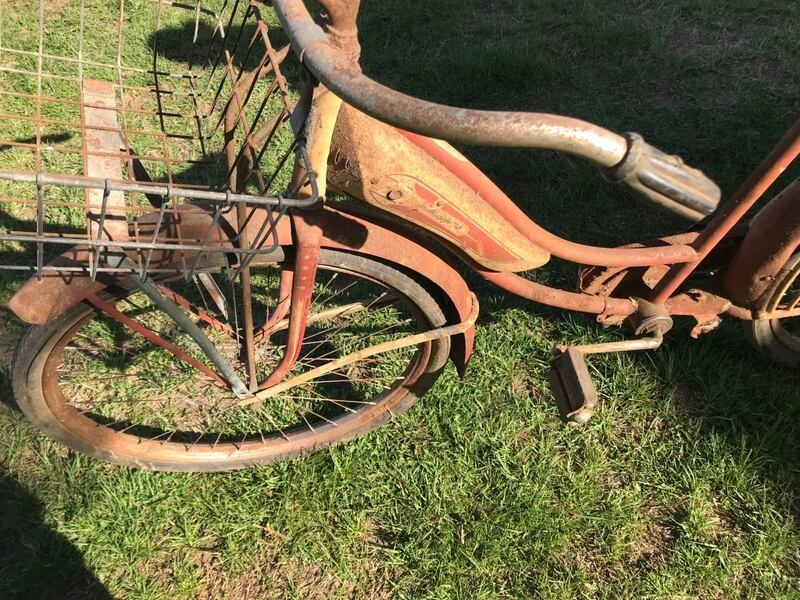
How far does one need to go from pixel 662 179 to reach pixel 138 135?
117 inches

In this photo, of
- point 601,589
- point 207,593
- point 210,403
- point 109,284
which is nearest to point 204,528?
point 207,593

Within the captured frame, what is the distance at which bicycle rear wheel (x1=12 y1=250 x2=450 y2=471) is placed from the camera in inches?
86.4

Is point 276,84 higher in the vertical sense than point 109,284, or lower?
higher

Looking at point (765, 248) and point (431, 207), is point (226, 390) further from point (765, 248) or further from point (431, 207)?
point (765, 248)

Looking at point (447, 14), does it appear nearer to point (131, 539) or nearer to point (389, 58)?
point (389, 58)

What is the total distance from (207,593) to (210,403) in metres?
0.73

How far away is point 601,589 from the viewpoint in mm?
2229

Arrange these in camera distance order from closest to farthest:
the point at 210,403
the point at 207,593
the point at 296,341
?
the point at 296,341, the point at 207,593, the point at 210,403

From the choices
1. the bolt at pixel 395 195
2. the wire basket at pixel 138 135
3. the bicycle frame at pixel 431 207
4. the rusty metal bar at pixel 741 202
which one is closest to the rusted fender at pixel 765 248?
the bicycle frame at pixel 431 207

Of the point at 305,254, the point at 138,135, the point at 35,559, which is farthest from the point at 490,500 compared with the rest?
the point at 138,135

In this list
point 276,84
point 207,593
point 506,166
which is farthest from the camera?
point 506,166

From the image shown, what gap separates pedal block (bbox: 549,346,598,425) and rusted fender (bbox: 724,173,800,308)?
63cm

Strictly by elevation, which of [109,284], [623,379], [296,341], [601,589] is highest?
[109,284]

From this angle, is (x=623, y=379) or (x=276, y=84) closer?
(x=276, y=84)
